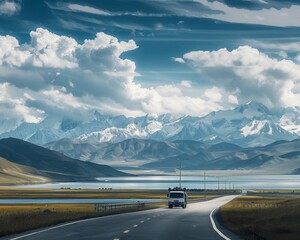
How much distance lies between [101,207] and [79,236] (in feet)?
173

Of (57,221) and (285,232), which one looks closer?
(285,232)

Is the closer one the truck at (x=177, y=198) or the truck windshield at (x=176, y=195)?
the truck at (x=177, y=198)

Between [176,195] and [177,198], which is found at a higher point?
[176,195]

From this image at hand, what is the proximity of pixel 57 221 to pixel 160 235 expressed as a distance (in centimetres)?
1674

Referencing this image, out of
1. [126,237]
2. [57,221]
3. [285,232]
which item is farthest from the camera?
[57,221]

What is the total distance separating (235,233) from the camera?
39.3 m

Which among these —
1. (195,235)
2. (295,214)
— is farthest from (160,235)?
(295,214)

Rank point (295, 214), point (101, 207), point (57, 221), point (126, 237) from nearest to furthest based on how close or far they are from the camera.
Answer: point (126, 237)
point (57, 221)
point (295, 214)
point (101, 207)

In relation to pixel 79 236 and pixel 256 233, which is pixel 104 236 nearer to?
pixel 79 236

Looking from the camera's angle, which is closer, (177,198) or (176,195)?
(177,198)

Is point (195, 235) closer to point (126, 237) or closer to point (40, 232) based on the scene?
point (126, 237)

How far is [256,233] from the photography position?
37656 mm

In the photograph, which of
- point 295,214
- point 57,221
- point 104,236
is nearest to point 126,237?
point 104,236

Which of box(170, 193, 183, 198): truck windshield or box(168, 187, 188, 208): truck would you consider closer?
box(168, 187, 188, 208): truck
